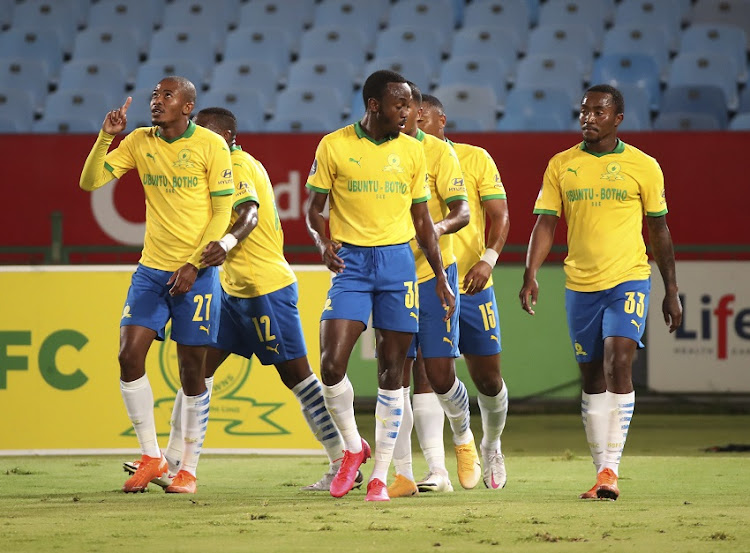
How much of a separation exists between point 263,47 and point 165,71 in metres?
1.28

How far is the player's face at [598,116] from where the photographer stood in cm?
666

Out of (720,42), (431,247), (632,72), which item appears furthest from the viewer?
(720,42)

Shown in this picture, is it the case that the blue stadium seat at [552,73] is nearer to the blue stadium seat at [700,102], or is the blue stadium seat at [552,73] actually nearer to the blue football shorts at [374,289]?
the blue stadium seat at [700,102]

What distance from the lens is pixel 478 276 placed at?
A: 22.7 feet

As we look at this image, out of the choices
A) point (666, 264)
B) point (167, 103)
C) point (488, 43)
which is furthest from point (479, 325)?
point (488, 43)

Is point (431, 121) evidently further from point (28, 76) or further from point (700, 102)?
point (28, 76)

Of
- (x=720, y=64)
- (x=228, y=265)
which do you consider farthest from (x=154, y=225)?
(x=720, y=64)

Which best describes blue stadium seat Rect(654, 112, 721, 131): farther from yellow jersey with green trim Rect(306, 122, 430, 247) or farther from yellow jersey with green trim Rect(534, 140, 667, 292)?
yellow jersey with green trim Rect(306, 122, 430, 247)

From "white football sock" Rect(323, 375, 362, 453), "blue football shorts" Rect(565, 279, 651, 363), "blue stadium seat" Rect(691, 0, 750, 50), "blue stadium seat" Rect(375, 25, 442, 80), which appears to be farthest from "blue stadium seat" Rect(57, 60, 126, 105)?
"blue football shorts" Rect(565, 279, 651, 363)

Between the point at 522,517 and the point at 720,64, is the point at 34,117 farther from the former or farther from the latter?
the point at 522,517

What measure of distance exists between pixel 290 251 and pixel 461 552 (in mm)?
7183

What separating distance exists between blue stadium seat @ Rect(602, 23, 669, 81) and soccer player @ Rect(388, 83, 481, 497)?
8.19 meters

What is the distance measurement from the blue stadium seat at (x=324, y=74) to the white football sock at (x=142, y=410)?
837cm

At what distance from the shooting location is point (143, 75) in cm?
1513
